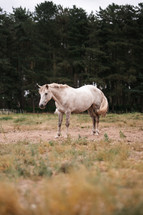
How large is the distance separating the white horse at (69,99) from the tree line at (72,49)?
869 inches

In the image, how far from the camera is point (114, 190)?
2297 mm

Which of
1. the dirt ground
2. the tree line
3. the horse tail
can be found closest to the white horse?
the horse tail

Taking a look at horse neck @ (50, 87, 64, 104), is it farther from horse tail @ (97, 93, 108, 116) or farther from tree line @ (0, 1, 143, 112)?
tree line @ (0, 1, 143, 112)

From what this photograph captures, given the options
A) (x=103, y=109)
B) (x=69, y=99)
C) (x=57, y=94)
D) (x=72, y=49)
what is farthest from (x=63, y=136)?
(x=72, y=49)

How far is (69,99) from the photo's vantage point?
27.4 feet

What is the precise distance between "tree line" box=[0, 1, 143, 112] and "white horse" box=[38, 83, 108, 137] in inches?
869

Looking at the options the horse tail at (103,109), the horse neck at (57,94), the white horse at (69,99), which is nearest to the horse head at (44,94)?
the white horse at (69,99)

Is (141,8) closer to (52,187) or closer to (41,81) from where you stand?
(41,81)

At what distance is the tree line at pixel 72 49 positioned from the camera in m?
32.5

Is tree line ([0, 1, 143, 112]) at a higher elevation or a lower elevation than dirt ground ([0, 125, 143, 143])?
higher

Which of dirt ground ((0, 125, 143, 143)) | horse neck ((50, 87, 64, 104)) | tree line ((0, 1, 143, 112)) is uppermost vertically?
tree line ((0, 1, 143, 112))

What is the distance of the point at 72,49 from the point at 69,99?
2874cm

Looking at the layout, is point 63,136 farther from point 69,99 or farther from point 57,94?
point 57,94

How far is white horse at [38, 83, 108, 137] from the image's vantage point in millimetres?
7914
